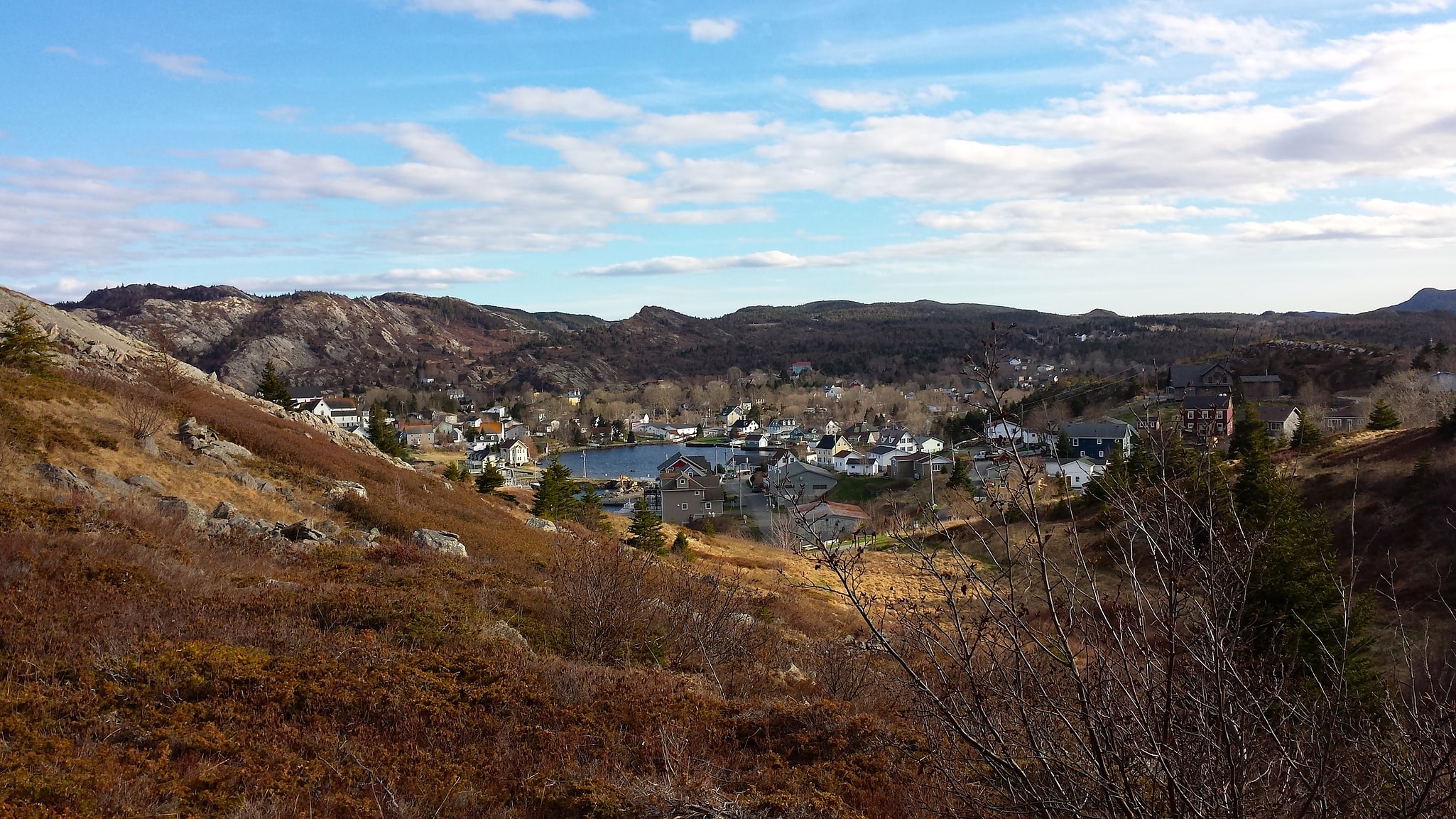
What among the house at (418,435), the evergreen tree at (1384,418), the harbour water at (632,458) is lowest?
the harbour water at (632,458)

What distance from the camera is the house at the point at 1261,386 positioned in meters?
62.7

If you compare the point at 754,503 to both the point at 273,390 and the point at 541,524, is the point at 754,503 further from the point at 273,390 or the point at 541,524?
the point at 541,524

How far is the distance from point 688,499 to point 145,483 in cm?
3711

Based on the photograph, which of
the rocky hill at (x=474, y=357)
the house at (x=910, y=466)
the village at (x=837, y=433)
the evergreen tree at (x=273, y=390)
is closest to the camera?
the village at (x=837, y=433)

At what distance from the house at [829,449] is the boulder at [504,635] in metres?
58.3

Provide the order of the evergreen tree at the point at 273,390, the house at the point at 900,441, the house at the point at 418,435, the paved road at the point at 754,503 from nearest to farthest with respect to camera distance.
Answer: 1. the evergreen tree at the point at 273,390
2. the paved road at the point at 754,503
3. the house at the point at 900,441
4. the house at the point at 418,435

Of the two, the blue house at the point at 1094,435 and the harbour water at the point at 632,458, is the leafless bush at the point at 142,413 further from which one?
the harbour water at the point at 632,458

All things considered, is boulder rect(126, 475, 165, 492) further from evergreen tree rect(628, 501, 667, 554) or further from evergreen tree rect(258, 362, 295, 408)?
evergreen tree rect(258, 362, 295, 408)

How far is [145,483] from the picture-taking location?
12.7 metres

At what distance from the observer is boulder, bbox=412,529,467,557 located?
13945mm

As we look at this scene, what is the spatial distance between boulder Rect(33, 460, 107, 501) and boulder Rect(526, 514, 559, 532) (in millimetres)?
10612

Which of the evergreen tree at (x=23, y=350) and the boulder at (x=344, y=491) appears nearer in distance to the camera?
the boulder at (x=344, y=491)

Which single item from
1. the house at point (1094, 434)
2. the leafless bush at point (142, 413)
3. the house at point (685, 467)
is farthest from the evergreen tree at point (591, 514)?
the house at point (1094, 434)

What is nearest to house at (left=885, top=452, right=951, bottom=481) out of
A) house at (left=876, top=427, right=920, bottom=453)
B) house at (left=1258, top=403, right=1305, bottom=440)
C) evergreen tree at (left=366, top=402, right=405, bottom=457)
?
house at (left=876, top=427, right=920, bottom=453)
